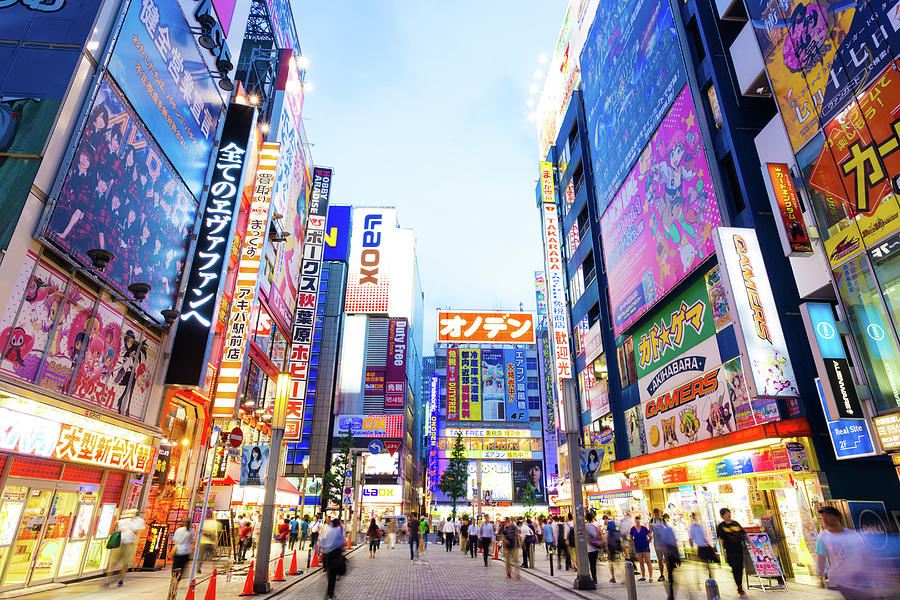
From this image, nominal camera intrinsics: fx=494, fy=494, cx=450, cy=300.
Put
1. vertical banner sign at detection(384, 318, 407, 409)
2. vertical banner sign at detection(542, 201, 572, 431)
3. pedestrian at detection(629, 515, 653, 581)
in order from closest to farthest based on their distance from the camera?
pedestrian at detection(629, 515, 653, 581)
vertical banner sign at detection(542, 201, 572, 431)
vertical banner sign at detection(384, 318, 407, 409)

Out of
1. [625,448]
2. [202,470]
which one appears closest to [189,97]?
[202,470]

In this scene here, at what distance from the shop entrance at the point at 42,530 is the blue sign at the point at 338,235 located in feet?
233

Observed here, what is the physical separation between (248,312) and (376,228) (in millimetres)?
73314

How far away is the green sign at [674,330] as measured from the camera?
18.5m

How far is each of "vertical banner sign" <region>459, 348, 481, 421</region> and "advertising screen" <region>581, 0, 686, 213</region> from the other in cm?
5569

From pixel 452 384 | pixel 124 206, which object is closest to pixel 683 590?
pixel 124 206

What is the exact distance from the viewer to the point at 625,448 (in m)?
26.5

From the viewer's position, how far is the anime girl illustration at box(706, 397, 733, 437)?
16078 mm

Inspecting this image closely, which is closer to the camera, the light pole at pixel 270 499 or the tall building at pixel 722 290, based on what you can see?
the light pole at pixel 270 499

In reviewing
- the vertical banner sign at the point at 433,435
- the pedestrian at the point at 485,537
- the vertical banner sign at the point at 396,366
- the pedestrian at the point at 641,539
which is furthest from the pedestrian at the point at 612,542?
the vertical banner sign at the point at 433,435

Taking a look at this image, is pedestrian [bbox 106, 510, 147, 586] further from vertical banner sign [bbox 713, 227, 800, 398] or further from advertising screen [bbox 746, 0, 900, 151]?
advertising screen [bbox 746, 0, 900, 151]

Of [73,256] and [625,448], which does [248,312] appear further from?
[625,448]

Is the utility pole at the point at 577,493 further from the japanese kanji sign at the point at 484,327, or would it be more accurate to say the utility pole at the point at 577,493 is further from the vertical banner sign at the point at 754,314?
→ the japanese kanji sign at the point at 484,327

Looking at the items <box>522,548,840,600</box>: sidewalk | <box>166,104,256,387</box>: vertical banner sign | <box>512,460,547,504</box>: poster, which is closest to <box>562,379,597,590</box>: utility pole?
<box>522,548,840,600</box>: sidewalk
